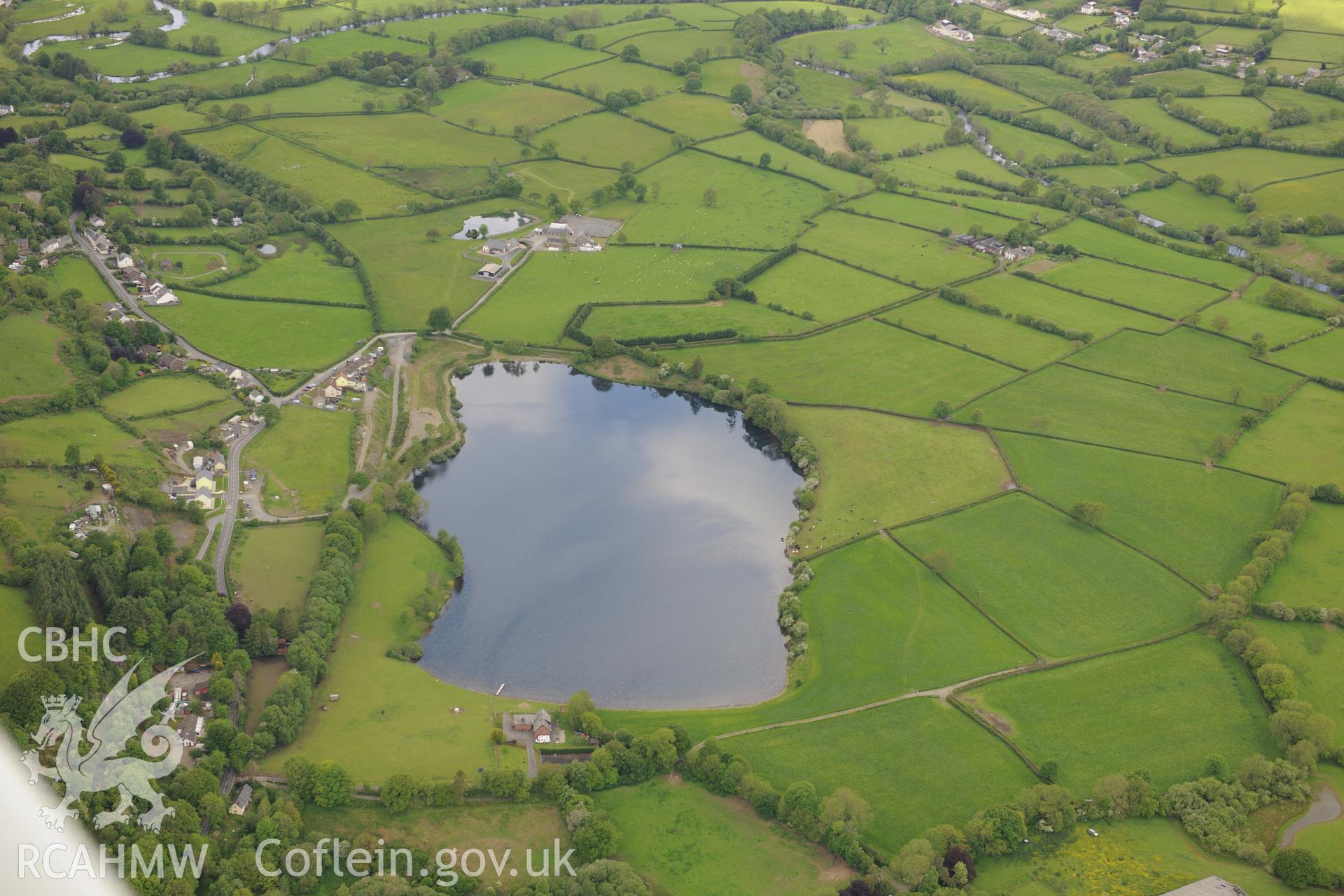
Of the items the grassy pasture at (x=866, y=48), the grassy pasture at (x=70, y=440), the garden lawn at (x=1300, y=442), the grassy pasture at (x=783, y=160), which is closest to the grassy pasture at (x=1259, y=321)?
the garden lawn at (x=1300, y=442)

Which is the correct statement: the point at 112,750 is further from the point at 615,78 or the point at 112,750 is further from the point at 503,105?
the point at 615,78

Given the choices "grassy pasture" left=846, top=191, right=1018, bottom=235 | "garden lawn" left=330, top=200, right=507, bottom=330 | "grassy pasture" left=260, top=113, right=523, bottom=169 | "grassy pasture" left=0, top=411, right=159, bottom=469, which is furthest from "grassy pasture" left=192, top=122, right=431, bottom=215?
"grassy pasture" left=846, top=191, right=1018, bottom=235

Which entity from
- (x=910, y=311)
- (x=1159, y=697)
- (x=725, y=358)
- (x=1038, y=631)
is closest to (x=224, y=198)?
(x=725, y=358)

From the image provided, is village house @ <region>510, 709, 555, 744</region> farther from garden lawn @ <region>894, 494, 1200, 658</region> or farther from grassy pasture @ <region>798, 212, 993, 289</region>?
grassy pasture @ <region>798, 212, 993, 289</region>

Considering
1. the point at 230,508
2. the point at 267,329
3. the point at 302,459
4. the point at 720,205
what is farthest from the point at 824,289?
the point at 230,508

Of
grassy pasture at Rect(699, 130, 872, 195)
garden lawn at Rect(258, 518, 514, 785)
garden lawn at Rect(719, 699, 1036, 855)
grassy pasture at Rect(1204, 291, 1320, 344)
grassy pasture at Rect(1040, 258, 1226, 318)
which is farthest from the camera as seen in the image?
grassy pasture at Rect(699, 130, 872, 195)

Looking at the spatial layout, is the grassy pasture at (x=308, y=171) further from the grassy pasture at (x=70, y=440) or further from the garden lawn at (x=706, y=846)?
the garden lawn at (x=706, y=846)
